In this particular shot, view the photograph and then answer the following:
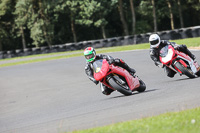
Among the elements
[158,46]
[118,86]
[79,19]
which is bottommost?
[79,19]

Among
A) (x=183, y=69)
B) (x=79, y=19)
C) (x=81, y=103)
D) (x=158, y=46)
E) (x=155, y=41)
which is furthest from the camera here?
(x=79, y=19)

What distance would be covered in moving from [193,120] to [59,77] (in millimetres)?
12564

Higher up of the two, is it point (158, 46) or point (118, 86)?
point (158, 46)

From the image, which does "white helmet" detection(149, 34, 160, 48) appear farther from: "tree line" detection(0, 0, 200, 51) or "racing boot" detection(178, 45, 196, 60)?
"tree line" detection(0, 0, 200, 51)

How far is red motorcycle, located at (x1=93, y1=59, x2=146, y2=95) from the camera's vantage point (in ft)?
33.3

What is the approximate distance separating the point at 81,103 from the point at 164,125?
4.68m

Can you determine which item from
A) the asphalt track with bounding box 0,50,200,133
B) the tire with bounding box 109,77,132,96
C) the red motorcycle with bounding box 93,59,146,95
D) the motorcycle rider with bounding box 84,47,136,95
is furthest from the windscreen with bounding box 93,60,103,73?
the asphalt track with bounding box 0,50,200,133

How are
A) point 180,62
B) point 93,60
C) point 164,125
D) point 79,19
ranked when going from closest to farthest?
point 164,125 → point 93,60 → point 180,62 → point 79,19

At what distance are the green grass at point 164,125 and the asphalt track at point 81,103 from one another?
68 cm

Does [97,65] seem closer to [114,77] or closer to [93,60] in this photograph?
[93,60]

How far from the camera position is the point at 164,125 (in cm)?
612

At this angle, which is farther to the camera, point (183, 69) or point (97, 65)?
point (183, 69)

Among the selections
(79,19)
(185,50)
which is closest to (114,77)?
(185,50)

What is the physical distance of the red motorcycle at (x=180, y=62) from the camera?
1121 centimetres
